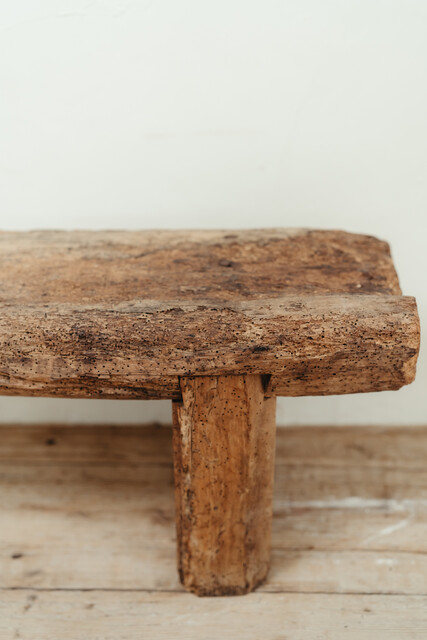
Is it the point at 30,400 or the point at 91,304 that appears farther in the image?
A: the point at 30,400

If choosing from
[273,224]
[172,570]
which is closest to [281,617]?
[172,570]

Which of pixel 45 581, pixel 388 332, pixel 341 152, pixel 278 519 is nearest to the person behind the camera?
pixel 388 332

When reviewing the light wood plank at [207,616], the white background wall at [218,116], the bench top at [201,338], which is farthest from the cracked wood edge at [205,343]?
the white background wall at [218,116]

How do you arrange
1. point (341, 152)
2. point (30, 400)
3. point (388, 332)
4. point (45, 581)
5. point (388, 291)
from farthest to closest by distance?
point (30, 400)
point (341, 152)
point (45, 581)
point (388, 291)
point (388, 332)

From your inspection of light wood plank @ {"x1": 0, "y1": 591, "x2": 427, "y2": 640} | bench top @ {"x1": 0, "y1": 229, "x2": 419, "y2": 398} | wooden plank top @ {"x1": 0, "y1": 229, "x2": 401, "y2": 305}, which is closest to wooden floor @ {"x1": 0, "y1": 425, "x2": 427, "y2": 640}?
light wood plank @ {"x1": 0, "y1": 591, "x2": 427, "y2": 640}

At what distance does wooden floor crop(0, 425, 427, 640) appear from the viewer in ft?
3.47

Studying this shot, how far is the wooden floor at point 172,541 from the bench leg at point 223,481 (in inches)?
2.6

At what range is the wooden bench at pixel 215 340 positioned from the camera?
2.83 ft

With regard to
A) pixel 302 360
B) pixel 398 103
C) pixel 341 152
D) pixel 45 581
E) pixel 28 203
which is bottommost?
pixel 45 581

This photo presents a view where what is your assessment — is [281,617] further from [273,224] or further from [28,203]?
[28,203]

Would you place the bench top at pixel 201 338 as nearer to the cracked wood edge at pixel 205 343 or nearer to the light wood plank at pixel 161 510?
the cracked wood edge at pixel 205 343

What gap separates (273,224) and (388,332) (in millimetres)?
652

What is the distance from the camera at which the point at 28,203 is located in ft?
4.84

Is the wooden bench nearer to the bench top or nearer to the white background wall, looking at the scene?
the bench top
